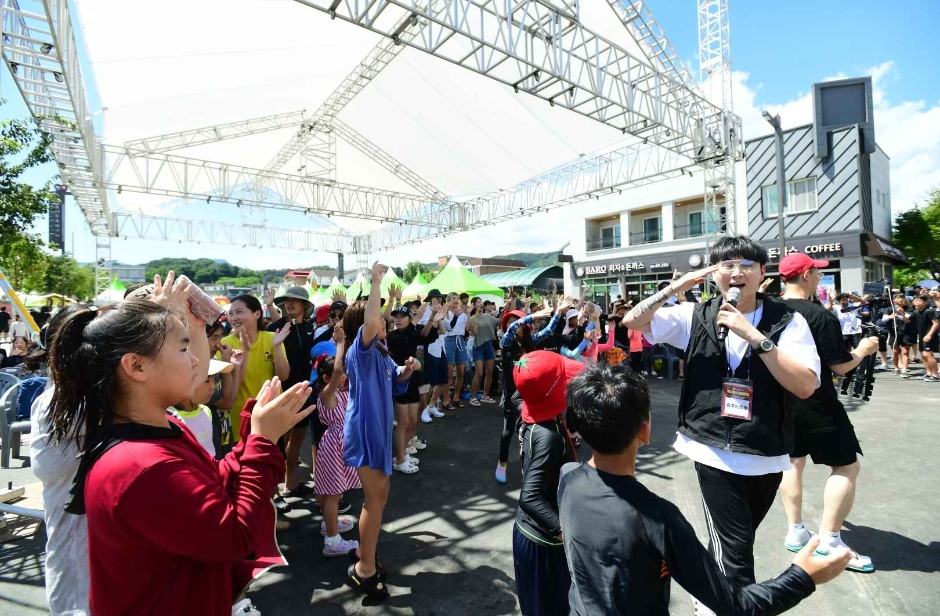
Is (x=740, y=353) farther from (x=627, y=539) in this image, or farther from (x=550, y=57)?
(x=550, y=57)

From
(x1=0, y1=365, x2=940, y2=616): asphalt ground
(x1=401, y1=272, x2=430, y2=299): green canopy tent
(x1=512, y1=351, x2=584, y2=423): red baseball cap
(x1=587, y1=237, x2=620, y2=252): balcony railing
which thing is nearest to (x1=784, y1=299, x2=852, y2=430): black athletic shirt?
(x1=0, y1=365, x2=940, y2=616): asphalt ground

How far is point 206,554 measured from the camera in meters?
0.98

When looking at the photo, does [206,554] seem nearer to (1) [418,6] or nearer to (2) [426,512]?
(2) [426,512]

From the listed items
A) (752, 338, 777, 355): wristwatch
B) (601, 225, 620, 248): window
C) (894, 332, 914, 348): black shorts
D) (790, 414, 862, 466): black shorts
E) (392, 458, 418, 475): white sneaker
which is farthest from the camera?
(601, 225, 620, 248): window

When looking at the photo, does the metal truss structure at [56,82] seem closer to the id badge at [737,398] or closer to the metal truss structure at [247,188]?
the metal truss structure at [247,188]

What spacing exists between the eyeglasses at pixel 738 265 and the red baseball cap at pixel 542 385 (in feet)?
2.84

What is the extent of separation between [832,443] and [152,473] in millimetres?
3459

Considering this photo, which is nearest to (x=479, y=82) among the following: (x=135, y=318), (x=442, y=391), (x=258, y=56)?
(x=258, y=56)

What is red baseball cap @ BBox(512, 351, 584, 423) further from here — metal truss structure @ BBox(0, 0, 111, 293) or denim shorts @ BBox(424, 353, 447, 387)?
metal truss structure @ BBox(0, 0, 111, 293)

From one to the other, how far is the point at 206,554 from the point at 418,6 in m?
7.06

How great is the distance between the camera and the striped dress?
3111 millimetres

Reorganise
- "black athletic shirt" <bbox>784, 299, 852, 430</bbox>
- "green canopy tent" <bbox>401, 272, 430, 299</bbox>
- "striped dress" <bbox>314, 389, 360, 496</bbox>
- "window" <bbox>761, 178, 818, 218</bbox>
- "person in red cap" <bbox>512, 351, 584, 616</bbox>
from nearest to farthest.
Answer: "person in red cap" <bbox>512, 351, 584, 616</bbox>, "black athletic shirt" <bbox>784, 299, 852, 430</bbox>, "striped dress" <bbox>314, 389, 360, 496</bbox>, "green canopy tent" <bbox>401, 272, 430, 299</bbox>, "window" <bbox>761, 178, 818, 218</bbox>

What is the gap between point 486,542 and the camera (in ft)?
10.7

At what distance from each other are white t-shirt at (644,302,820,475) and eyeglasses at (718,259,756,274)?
26 centimetres
